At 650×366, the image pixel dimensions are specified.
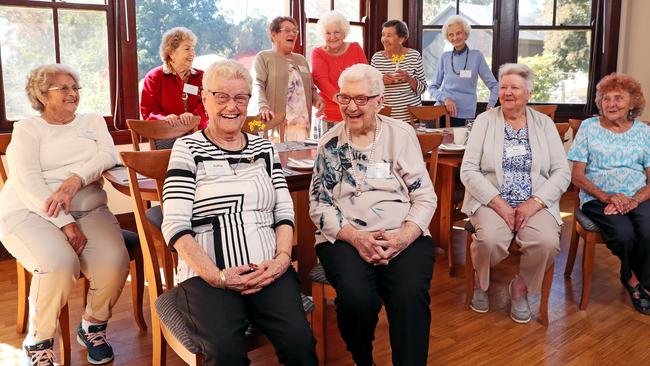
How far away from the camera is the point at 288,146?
3.26m

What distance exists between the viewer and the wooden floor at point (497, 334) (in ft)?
8.25

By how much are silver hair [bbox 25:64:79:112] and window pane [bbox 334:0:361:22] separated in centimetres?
312

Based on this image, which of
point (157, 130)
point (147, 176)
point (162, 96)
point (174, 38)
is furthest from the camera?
point (162, 96)

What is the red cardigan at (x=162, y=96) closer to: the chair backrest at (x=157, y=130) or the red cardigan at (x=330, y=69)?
the chair backrest at (x=157, y=130)

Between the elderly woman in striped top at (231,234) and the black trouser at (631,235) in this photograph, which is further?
the black trouser at (631,235)

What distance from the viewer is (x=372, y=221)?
2.29 m

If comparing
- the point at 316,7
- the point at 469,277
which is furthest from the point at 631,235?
the point at 316,7

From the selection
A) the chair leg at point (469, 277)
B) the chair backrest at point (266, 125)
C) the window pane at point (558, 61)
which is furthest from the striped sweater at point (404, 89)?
the chair leg at point (469, 277)

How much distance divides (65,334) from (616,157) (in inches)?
106

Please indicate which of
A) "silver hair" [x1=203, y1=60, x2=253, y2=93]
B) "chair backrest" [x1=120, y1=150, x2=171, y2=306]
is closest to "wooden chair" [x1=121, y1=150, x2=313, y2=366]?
"chair backrest" [x1=120, y1=150, x2=171, y2=306]

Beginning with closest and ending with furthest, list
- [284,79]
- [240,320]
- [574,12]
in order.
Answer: [240,320] → [284,79] → [574,12]

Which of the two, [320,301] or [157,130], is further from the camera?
[157,130]

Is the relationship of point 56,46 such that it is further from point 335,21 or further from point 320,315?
point 320,315

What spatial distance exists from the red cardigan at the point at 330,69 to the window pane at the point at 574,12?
2.08 metres
